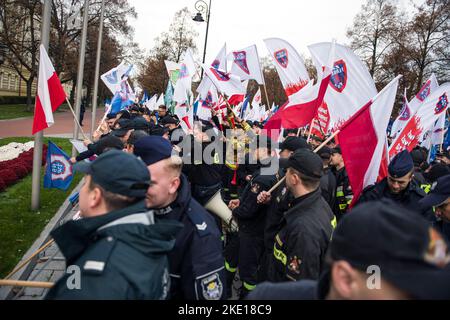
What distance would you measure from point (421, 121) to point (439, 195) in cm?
328

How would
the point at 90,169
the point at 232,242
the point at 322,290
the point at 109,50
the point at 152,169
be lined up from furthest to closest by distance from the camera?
the point at 109,50
the point at 232,242
the point at 152,169
the point at 90,169
the point at 322,290

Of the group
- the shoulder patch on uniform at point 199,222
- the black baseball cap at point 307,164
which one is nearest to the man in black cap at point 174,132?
the black baseball cap at point 307,164

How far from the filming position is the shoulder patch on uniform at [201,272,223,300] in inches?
89.2

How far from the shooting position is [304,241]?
2.67m

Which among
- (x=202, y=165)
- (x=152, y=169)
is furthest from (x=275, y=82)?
(x=152, y=169)

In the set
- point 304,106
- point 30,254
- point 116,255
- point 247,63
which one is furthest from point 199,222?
point 247,63

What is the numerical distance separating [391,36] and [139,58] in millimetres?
27318

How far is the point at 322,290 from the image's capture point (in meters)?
1.49

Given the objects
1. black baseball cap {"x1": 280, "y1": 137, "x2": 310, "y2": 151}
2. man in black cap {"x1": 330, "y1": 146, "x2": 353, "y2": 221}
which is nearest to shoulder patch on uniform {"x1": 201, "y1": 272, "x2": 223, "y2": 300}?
black baseball cap {"x1": 280, "y1": 137, "x2": 310, "y2": 151}

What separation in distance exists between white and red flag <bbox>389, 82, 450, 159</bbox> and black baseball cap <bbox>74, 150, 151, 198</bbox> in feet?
14.8

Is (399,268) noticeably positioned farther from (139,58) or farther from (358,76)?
(139,58)

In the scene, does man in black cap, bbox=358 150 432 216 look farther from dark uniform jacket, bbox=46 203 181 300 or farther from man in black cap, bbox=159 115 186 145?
man in black cap, bbox=159 115 186 145

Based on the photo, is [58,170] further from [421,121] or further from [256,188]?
[421,121]

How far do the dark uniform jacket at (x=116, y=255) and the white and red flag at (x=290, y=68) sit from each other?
5408 mm
